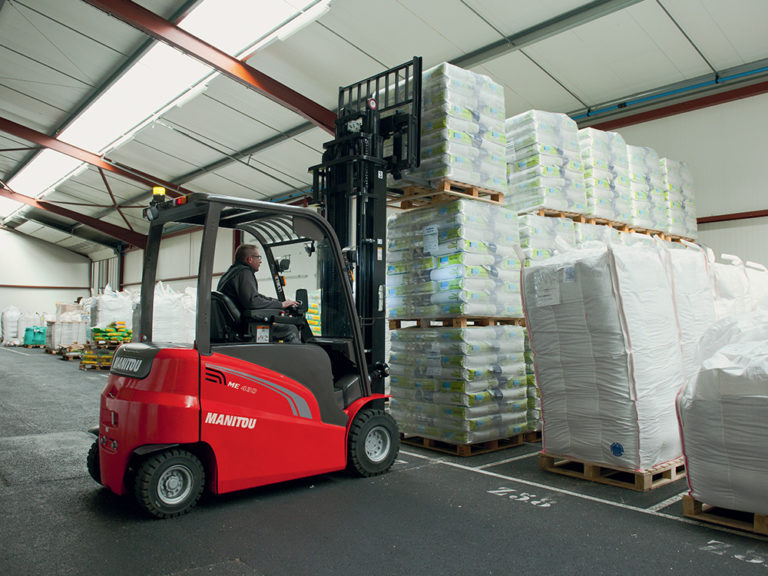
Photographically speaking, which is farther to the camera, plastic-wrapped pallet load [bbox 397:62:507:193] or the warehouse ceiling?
the warehouse ceiling

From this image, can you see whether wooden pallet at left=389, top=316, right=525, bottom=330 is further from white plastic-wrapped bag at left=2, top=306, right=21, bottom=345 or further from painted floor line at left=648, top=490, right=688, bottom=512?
white plastic-wrapped bag at left=2, top=306, right=21, bottom=345

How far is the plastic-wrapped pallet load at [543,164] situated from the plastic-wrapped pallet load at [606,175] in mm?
207

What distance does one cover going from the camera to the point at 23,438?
570 centimetres

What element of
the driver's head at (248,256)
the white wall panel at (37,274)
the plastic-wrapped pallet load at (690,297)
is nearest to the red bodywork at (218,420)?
the driver's head at (248,256)

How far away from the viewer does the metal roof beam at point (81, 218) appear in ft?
76.4

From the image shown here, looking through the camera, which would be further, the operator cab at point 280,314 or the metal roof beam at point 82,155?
the metal roof beam at point 82,155

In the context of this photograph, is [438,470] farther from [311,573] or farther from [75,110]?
[75,110]

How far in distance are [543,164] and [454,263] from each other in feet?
5.19

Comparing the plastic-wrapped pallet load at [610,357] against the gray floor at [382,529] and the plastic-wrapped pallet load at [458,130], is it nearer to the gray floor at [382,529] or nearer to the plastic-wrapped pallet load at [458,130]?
the gray floor at [382,529]

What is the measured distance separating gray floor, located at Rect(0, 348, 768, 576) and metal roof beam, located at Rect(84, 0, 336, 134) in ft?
19.6

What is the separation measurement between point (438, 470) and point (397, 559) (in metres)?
1.77

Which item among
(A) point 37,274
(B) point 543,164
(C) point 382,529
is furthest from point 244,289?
(A) point 37,274

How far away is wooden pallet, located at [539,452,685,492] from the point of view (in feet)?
12.9

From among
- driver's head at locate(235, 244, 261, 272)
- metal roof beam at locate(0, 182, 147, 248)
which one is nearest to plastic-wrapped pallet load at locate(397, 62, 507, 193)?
driver's head at locate(235, 244, 261, 272)
